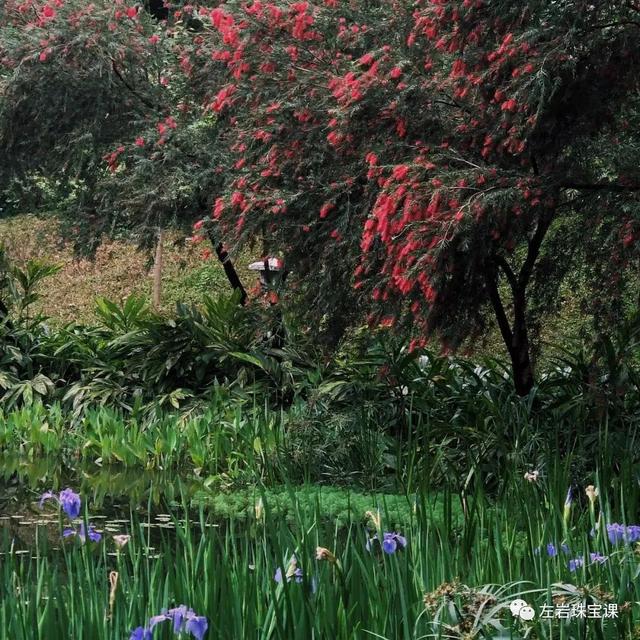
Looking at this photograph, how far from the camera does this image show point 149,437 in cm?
944

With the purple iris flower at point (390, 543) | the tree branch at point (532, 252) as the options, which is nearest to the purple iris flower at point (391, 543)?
the purple iris flower at point (390, 543)

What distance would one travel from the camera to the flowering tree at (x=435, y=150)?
6.32 metres

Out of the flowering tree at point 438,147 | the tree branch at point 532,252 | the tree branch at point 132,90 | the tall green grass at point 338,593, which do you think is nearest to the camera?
the tall green grass at point 338,593

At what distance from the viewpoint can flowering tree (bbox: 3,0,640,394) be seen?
20.7 ft

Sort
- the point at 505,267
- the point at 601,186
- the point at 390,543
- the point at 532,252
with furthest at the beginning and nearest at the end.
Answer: the point at 532,252 → the point at 505,267 → the point at 601,186 → the point at 390,543

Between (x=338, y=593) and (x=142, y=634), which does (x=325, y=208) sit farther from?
(x=142, y=634)

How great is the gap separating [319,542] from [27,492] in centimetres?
527

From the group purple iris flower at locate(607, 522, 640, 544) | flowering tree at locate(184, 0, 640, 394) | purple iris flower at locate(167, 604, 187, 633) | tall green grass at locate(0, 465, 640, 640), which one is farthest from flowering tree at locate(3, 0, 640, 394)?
purple iris flower at locate(167, 604, 187, 633)

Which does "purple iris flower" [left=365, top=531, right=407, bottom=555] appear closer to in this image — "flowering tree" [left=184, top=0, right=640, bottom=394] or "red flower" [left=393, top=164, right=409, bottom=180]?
"flowering tree" [left=184, top=0, right=640, bottom=394]

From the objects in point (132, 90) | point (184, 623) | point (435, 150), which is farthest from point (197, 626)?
point (132, 90)

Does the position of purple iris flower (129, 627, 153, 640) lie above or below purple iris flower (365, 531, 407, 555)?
below

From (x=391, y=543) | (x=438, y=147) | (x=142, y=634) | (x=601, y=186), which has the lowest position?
(x=142, y=634)

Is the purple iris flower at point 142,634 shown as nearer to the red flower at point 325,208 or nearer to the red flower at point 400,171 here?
the red flower at point 400,171

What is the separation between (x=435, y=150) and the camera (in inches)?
275
